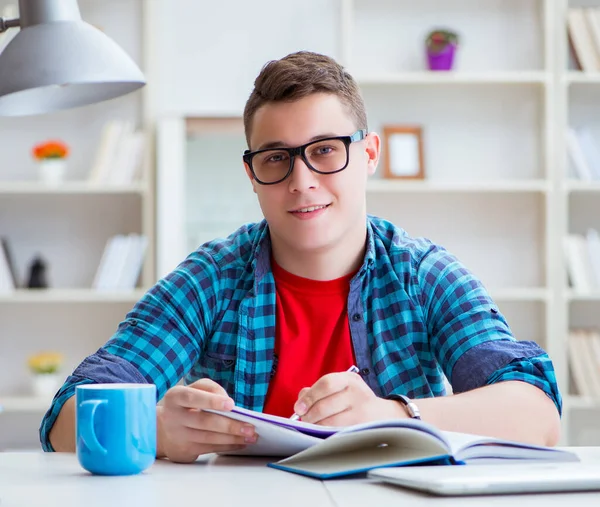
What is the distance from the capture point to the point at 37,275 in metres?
3.47

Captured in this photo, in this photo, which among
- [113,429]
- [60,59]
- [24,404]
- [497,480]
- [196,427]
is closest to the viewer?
[497,480]

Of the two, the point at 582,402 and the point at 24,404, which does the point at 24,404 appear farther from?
the point at 582,402

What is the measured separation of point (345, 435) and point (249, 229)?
0.92 m

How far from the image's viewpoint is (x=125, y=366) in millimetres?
1460

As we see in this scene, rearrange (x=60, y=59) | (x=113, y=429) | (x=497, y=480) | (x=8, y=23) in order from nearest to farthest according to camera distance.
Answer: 1. (x=497, y=480)
2. (x=113, y=429)
3. (x=60, y=59)
4. (x=8, y=23)

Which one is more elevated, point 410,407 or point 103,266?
point 410,407

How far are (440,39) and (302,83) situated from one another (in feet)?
6.67

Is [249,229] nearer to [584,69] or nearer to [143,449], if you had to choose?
[143,449]

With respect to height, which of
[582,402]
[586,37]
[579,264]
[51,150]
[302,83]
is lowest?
[582,402]

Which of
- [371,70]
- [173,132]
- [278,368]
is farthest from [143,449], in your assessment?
[371,70]

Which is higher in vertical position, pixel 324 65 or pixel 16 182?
pixel 324 65

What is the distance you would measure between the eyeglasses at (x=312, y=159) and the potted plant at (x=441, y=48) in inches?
79.0

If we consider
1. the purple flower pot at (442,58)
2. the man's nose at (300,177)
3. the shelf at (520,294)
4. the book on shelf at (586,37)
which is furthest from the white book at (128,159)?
the man's nose at (300,177)

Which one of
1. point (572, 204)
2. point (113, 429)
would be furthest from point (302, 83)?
point (572, 204)
